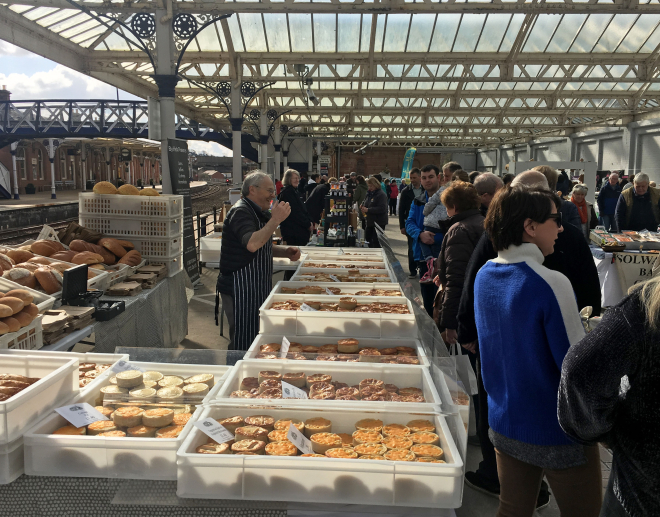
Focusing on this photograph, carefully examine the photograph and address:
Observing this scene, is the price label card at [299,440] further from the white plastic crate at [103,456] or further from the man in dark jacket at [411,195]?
the man in dark jacket at [411,195]

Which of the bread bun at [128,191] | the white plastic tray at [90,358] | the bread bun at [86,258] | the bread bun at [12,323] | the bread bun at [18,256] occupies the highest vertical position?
the bread bun at [128,191]

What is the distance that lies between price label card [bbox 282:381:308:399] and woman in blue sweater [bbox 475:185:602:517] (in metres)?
0.77

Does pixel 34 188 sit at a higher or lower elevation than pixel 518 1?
lower

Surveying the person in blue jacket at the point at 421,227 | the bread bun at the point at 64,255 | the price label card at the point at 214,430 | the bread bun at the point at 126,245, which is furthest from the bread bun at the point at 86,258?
the price label card at the point at 214,430

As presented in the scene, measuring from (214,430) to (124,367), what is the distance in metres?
0.78

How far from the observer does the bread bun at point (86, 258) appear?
4.75 metres

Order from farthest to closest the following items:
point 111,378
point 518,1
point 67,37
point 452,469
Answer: point 67,37
point 518,1
point 111,378
point 452,469

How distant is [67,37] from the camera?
11.0 m

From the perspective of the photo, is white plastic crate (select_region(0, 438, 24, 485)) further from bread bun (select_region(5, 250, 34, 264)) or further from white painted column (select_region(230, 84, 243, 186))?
white painted column (select_region(230, 84, 243, 186))

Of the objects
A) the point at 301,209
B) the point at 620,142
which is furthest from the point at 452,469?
the point at 620,142

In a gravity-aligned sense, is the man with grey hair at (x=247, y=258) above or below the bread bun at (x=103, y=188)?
below

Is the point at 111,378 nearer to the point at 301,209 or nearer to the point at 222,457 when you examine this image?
the point at 222,457

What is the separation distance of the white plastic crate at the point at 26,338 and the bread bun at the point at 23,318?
1.2 inches

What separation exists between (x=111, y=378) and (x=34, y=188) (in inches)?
1544
